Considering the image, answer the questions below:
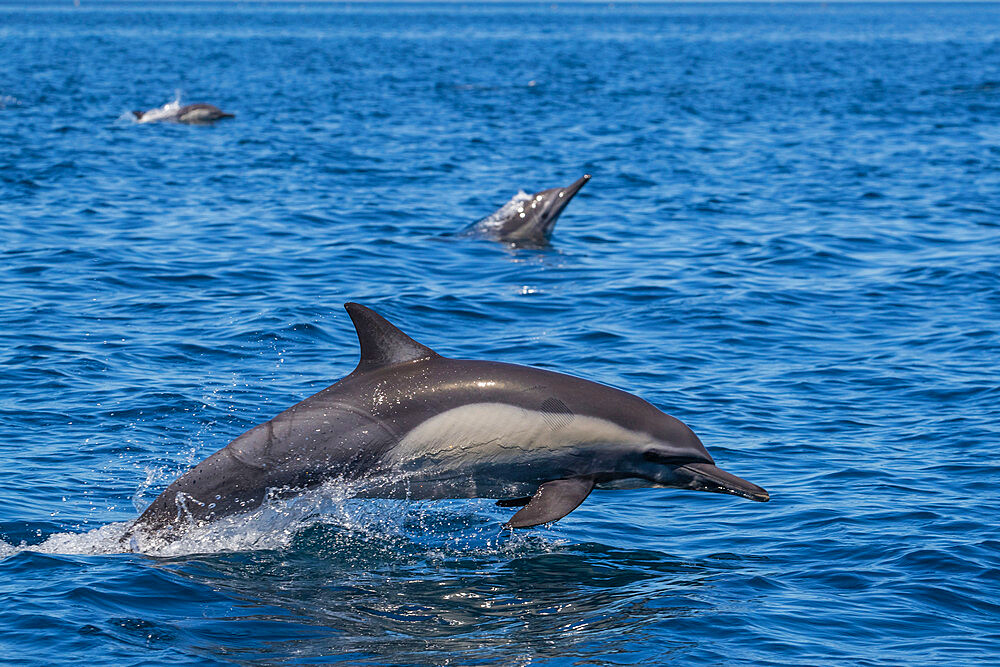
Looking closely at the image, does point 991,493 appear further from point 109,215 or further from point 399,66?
point 399,66

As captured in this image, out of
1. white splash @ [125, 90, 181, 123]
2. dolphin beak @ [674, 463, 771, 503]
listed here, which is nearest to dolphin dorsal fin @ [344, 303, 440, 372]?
dolphin beak @ [674, 463, 771, 503]

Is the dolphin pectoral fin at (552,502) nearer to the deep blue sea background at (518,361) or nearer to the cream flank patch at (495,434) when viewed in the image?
the cream flank patch at (495,434)

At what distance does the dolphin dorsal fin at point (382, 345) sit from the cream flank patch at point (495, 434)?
0.51m

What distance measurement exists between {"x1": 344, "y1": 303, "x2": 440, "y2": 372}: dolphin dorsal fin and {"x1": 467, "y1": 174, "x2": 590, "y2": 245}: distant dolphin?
12.3 m

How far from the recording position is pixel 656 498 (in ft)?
36.0

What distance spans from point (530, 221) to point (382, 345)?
497 inches

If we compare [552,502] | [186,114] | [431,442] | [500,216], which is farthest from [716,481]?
[186,114]

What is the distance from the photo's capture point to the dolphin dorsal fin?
8.76m

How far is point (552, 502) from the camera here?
344 inches

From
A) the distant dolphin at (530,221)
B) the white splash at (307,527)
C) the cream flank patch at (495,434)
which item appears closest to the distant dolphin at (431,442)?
the cream flank patch at (495,434)

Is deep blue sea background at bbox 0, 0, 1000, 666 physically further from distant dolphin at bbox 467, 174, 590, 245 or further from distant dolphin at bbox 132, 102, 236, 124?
distant dolphin at bbox 132, 102, 236, 124

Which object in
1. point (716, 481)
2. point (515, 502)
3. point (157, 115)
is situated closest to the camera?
point (716, 481)

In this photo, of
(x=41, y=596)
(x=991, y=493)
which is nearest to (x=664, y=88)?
(x=991, y=493)

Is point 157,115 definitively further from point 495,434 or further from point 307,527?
point 495,434
